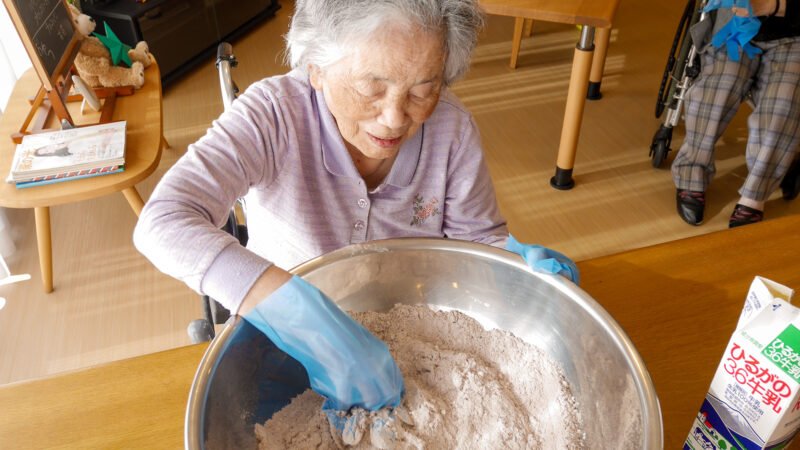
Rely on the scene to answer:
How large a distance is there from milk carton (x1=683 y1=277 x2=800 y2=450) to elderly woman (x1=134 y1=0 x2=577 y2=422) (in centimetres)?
24

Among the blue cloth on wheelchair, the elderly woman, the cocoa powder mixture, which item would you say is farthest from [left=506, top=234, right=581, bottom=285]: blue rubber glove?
the blue cloth on wheelchair

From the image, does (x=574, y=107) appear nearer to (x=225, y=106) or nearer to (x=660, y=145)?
(x=660, y=145)

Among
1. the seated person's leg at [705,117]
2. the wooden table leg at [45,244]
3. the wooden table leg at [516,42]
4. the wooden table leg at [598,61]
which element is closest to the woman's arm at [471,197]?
the wooden table leg at [45,244]

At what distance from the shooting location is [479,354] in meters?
0.80

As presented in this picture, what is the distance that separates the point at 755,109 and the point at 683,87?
0.28 m

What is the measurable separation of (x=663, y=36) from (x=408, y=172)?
3.38m

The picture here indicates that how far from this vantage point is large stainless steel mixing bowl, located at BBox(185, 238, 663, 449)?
0.60m

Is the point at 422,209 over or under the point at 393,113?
under

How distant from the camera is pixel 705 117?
2.32 metres

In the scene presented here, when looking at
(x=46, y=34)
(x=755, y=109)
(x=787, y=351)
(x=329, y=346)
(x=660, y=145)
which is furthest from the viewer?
(x=660, y=145)

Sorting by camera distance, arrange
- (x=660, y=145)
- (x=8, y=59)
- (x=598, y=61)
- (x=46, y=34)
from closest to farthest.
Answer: (x=46, y=34) → (x=8, y=59) → (x=660, y=145) → (x=598, y=61)

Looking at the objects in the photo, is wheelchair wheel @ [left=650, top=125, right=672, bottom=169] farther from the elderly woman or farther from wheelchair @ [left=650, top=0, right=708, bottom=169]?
the elderly woman

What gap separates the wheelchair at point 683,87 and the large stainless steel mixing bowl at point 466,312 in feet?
6.39

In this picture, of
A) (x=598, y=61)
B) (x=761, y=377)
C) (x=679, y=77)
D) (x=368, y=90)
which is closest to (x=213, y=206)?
(x=368, y=90)
